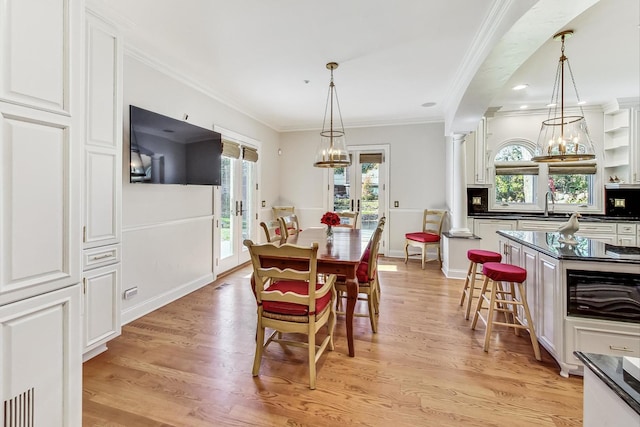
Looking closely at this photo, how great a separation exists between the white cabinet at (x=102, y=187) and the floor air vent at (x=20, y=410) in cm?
119

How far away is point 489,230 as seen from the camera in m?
4.80

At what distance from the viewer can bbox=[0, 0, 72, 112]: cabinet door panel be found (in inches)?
42.7

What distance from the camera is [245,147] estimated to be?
5.11 metres

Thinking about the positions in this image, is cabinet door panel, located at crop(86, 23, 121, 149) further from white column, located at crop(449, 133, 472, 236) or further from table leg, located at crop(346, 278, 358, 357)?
white column, located at crop(449, 133, 472, 236)

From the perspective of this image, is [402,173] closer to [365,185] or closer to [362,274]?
[365,185]

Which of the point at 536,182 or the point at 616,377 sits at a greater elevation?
the point at 536,182

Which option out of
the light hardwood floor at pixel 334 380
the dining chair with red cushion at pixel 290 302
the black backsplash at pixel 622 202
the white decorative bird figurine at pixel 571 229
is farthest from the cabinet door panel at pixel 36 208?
the black backsplash at pixel 622 202

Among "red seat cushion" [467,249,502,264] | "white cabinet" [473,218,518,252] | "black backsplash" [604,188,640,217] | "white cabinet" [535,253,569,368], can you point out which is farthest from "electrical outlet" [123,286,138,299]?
"black backsplash" [604,188,640,217]

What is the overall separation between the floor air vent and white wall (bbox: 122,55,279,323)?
1.88m

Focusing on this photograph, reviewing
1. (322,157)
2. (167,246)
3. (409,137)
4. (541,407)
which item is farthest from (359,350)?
(409,137)

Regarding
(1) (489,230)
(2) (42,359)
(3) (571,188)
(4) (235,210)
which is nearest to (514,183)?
(3) (571,188)

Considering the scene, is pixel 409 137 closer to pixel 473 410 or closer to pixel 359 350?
pixel 359 350

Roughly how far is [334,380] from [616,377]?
1.67 metres

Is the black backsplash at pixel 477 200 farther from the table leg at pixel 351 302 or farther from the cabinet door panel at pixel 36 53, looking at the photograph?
the cabinet door panel at pixel 36 53
